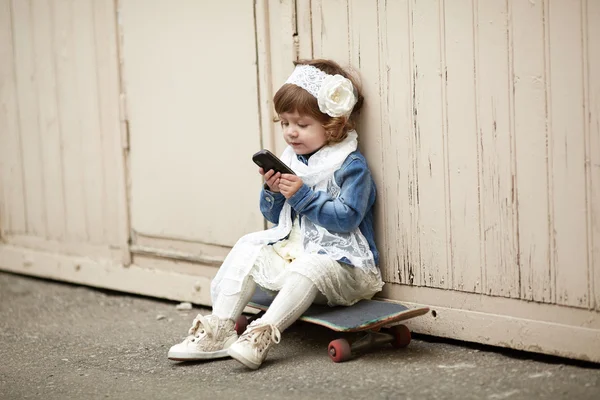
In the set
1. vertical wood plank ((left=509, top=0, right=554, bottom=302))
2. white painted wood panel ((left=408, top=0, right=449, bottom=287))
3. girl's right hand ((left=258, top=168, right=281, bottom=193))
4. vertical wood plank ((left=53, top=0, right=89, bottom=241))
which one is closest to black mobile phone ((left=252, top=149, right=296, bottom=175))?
girl's right hand ((left=258, top=168, right=281, bottom=193))

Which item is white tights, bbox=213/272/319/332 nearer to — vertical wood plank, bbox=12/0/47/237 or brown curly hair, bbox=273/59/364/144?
brown curly hair, bbox=273/59/364/144

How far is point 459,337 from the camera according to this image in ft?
10.8

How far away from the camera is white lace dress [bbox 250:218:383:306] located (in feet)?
10.5

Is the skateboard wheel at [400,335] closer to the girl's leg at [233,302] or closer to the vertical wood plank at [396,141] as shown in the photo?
the vertical wood plank at [396,141]

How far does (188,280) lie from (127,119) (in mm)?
862

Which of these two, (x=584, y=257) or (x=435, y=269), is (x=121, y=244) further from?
(x=584, y=257)

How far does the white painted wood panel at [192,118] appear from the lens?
12.7 ft

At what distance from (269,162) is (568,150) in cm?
107

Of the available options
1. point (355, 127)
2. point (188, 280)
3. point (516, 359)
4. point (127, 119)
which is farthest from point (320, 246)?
point (127, 119)

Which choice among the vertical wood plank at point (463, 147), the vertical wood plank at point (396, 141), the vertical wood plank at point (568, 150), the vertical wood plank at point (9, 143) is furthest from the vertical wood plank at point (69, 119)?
the vertical wood plank at point (568, 150)

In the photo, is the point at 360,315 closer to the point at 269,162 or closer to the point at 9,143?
the point at 269,162

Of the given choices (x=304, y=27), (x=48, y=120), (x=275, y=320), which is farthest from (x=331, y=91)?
(x=48, y=120)

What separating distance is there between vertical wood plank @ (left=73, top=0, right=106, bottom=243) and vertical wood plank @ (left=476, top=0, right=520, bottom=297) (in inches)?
87.7

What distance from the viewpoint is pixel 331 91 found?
3.24 meters
